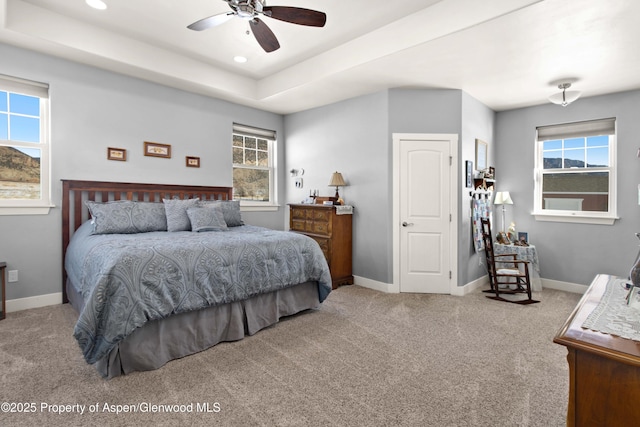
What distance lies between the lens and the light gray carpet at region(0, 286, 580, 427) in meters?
1.83

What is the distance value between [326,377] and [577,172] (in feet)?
15.2

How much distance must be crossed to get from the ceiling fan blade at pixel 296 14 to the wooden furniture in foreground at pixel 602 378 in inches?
96.0

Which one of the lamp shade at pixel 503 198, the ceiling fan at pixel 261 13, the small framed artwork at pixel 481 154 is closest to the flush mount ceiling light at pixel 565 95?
the small framed artwork at pixel 481 154

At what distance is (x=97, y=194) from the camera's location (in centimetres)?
395

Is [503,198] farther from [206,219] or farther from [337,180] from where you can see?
[206,219]

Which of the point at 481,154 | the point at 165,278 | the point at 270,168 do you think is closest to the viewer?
the point at 165,278

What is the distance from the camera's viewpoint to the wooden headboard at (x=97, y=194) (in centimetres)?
367

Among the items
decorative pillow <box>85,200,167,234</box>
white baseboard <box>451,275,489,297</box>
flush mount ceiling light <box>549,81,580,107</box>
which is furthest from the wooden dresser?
flush mount ceiling light <box>549,81,580,107</box>

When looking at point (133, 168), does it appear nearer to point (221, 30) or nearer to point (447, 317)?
point (221, 30)

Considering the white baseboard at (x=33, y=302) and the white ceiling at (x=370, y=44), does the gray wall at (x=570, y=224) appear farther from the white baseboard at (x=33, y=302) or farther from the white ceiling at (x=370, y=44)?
the white baseboard at (x=33, y=302)

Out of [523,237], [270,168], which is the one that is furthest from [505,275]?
[270,168]

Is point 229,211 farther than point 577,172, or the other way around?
point 577,172

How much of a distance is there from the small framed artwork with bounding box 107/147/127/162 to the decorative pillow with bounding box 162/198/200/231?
83 cm

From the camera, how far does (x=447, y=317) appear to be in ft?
11.1
